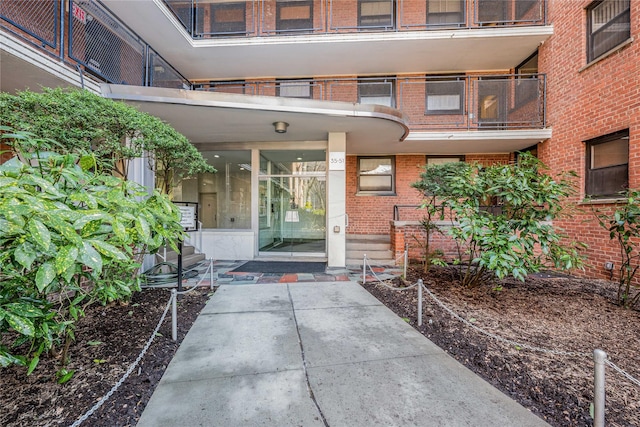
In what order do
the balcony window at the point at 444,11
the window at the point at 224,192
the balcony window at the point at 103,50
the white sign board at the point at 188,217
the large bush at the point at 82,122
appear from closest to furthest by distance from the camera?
the large bush at the point at 82,122 → the white sign board at the point at 188,217 → the balcony window at the point at 103,50 → the window at the point at 224,192 → the balcony window at the point at 444,11

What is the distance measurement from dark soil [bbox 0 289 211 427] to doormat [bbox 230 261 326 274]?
293cm

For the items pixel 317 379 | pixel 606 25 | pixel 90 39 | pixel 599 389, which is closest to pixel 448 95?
pixel 606 25

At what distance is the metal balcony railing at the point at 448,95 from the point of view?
307 inches

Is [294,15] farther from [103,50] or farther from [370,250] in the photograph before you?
[370,250]

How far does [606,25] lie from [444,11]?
4547 mm

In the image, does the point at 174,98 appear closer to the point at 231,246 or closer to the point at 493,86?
the point at 231,246

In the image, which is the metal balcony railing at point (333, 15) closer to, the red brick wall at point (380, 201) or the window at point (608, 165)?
the red brick wall at point (380, 201)

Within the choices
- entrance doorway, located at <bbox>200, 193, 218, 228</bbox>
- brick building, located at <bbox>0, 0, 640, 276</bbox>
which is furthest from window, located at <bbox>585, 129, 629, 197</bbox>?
entrance doorway, located at <bbox>200, 193, 218, 228</bbox>

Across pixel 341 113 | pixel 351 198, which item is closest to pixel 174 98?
pixel 341 113

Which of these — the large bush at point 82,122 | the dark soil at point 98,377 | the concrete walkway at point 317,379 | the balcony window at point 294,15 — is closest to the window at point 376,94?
the balcony window at point 294,15

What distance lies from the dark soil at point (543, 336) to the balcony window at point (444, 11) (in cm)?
877

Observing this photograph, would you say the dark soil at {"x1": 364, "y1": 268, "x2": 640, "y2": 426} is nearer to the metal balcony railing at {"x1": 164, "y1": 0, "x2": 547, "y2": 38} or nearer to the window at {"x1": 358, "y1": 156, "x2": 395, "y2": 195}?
the window at {"x1": 358, "y1": 156, "x2": 395, "y2": 195}

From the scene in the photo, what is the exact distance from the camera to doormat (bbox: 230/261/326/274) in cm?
653

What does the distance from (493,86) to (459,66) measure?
1736 mm
